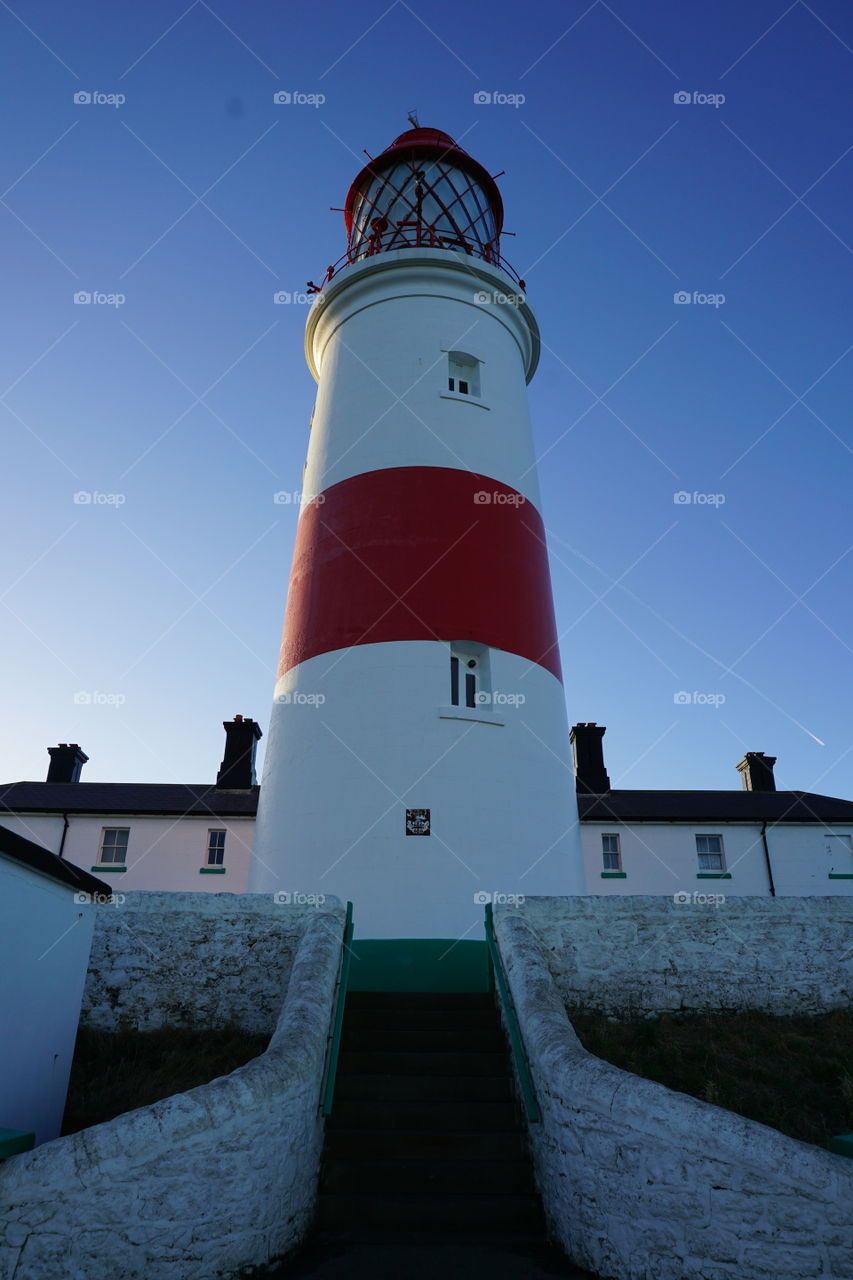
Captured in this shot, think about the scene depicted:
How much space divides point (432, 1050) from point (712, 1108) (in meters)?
3.29

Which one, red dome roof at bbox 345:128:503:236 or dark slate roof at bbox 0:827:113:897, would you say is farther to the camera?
red dome roof at bbox 345:128:503:236

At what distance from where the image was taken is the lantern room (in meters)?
14.5

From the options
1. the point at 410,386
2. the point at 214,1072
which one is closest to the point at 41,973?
the point at 214,1072

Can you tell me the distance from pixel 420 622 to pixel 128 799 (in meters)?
16.3

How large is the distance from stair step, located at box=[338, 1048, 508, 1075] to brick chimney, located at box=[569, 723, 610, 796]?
1837 centimetres

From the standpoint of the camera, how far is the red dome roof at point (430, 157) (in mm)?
15367

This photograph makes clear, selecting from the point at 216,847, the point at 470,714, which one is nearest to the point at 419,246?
the point at 470,714

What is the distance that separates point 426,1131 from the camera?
21.6 feet

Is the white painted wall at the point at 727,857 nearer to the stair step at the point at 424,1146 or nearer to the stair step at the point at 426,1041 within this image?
the stair step at the point at 426,1041

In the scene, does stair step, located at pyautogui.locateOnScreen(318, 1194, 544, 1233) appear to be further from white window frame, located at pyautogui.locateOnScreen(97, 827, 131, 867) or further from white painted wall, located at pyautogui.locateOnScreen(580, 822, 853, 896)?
white window frame, located at pyautogui.locateOnScreen(97, 827, 131, 867)

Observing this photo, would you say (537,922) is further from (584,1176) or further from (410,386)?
(410,386)

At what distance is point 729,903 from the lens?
8.35 m

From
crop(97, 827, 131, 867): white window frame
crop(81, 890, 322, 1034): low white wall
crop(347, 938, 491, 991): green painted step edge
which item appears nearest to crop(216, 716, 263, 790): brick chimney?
crop(97, 827, 131, 867): white window frame

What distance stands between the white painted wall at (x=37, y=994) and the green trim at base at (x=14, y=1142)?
1081 millimetres
